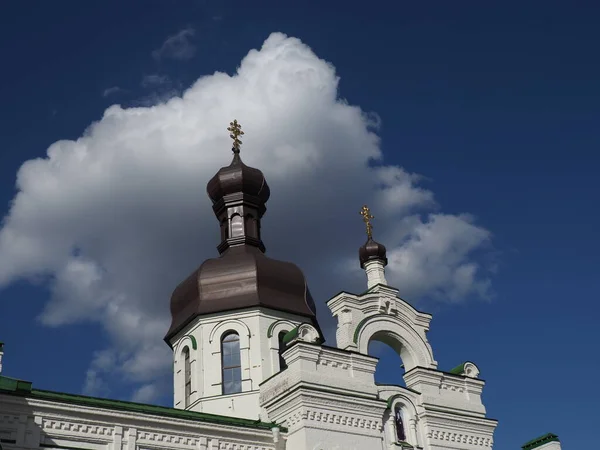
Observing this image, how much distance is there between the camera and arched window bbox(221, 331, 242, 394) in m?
23.4

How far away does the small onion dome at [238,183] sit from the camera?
92.2 feet

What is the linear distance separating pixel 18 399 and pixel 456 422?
1175 cm

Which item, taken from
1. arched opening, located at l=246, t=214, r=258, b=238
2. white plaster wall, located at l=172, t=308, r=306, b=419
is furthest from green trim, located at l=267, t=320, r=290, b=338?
arched opening, located at l=246, t=214, r=258, b=238

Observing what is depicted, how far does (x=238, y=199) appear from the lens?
27781mm

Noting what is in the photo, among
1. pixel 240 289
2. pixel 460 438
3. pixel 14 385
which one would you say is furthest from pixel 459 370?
pixel 14 385

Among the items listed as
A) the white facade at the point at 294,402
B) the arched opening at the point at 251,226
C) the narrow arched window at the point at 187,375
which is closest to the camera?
the white facade at the point at 294,402

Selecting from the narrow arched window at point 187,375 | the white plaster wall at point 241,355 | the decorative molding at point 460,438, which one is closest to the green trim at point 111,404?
the white plaster wall at point 241,355

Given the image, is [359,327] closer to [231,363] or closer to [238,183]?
[231,363]

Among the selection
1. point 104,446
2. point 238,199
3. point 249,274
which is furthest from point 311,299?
point 104,446

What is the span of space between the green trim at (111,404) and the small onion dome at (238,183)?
33.7 ft

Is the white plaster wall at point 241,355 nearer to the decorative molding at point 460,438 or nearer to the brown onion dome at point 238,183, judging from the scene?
the decorative molding at point 460,438

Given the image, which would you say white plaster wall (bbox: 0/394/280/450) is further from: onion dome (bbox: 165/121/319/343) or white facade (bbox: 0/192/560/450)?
onion dome (bbox: 165/121/319/343)

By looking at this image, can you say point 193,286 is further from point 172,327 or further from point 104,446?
point 104,446

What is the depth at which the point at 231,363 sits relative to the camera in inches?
936
